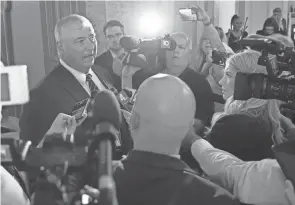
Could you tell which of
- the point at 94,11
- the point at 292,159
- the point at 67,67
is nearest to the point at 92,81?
the point at 67,67

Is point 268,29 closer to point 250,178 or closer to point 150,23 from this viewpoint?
point 150,23

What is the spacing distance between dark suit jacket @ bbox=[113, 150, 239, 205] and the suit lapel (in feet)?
3.26

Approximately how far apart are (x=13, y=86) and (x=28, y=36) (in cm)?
349

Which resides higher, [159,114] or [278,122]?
[159,114]

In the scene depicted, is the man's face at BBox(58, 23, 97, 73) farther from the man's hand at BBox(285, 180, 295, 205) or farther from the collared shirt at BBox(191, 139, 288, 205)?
the man's hand at BBox(285, 180, 295, 205)

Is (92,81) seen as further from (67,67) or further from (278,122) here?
(278,122)

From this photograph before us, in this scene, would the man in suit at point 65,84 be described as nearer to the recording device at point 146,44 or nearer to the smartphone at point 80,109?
the recording device at point 146,44

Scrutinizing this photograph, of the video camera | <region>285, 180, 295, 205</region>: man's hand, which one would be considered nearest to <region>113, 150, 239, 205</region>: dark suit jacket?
<region>285, 180, 295, 205</region>: man's hand

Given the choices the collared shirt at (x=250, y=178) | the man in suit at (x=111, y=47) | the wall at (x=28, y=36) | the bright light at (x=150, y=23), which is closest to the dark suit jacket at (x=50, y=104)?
the collared shirt at (x=250, y=178)

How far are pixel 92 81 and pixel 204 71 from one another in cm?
131

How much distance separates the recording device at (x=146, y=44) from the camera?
2.22 metres

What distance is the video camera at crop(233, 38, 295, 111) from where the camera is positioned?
118 centimetres

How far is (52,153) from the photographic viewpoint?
23.8 inches

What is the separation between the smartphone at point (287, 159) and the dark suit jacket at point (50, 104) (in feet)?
2.85
